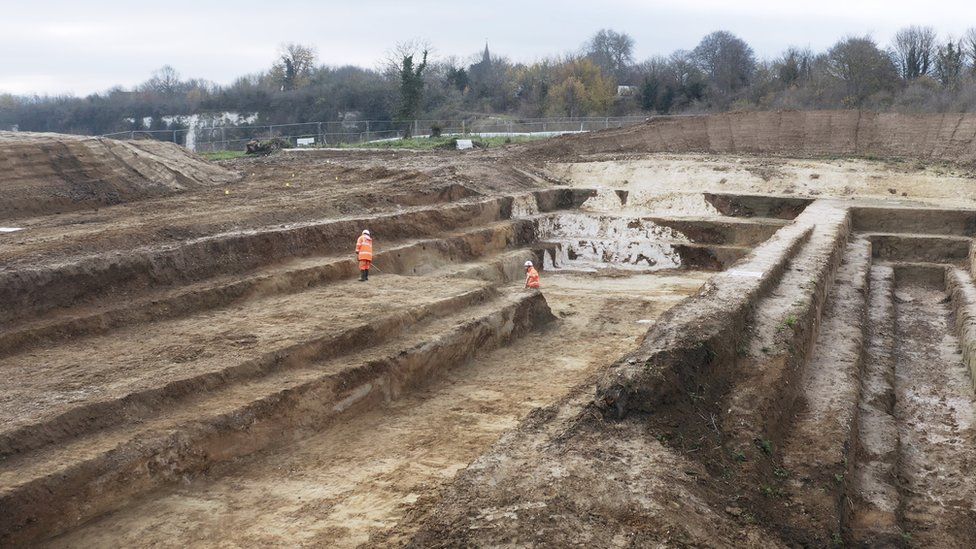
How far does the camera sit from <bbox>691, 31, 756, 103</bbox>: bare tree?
1829 inches

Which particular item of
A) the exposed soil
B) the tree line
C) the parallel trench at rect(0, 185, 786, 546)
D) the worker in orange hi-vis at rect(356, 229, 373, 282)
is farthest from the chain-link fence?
the exposed soil

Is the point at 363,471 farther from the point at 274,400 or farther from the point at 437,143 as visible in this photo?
the point at 437,143

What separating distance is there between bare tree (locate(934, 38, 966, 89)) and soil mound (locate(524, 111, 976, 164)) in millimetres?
18594

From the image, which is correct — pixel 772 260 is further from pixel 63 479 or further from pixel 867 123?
pixel 867 123

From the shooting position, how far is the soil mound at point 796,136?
2231cm

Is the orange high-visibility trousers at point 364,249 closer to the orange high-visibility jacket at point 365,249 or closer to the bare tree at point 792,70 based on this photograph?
the orange high-visibility jacket at point 365,249

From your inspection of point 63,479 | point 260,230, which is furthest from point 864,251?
point 63,479

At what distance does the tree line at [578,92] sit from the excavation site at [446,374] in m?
22.9

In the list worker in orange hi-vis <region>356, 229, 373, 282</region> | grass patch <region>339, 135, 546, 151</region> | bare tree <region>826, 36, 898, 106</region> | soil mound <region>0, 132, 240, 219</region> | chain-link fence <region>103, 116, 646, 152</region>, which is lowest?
worker in orange hi-vis <region>356, 229, 373, 282</region>

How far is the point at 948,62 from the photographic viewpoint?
40.1 meters

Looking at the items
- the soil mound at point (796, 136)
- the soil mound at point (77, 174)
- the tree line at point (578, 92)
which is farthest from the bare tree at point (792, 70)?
the soil mound at point (77, 174)

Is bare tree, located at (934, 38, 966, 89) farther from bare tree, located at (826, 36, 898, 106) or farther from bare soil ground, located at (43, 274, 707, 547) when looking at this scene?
bare soil ground, located at (43, 274, 707, 547)

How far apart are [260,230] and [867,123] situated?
19411mm

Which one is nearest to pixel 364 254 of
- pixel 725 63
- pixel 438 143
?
pixel 438 143
